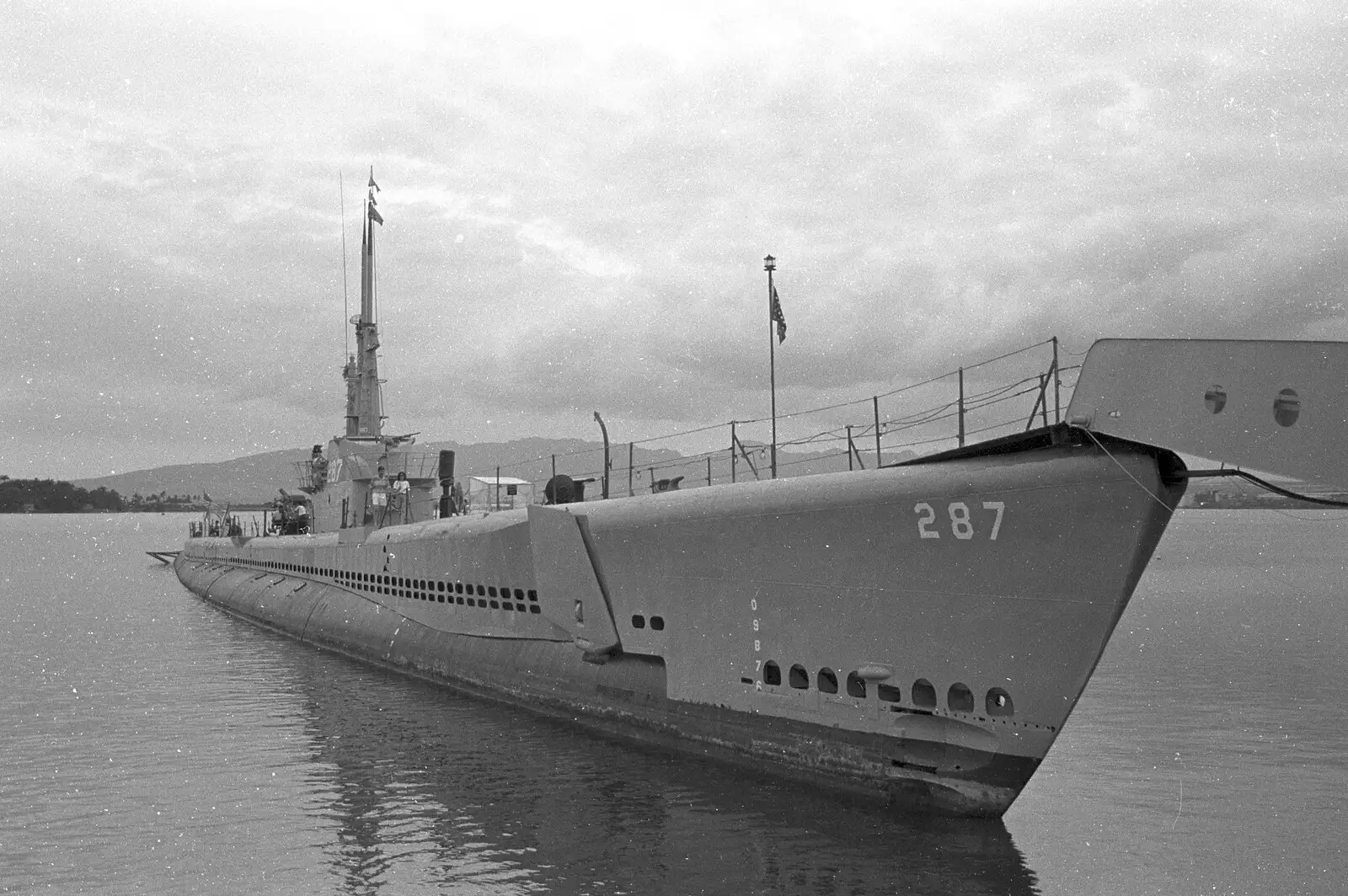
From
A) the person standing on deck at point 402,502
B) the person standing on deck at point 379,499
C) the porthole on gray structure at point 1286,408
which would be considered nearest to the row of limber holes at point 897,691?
the porthole on gray structure at point 1286,408

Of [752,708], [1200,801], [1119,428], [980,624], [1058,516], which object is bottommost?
[1200,801]

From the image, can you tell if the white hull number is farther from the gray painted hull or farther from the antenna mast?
the antenna mast

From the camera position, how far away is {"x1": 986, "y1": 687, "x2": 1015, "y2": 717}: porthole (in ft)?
32.8

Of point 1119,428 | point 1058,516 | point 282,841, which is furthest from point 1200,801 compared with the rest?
point 282,841

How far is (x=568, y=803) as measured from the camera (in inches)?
460

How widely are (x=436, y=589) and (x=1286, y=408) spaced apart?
50.3 feet

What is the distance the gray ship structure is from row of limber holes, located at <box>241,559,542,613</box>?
119mm

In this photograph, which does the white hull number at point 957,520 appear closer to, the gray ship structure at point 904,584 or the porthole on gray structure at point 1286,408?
the gray ship structure at point 904,584

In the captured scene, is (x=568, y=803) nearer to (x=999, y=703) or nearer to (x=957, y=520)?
(x=999, y=703)

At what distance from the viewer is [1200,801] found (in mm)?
11352

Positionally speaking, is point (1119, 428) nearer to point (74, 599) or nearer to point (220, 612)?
point (220, 612)

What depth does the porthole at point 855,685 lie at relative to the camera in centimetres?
1107

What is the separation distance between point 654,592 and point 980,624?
475cm

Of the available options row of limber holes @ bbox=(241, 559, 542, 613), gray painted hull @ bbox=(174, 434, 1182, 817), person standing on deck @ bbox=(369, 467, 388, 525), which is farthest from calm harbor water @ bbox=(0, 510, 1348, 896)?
person standing on deck @ bbox=(369, 467, 388, 525)
